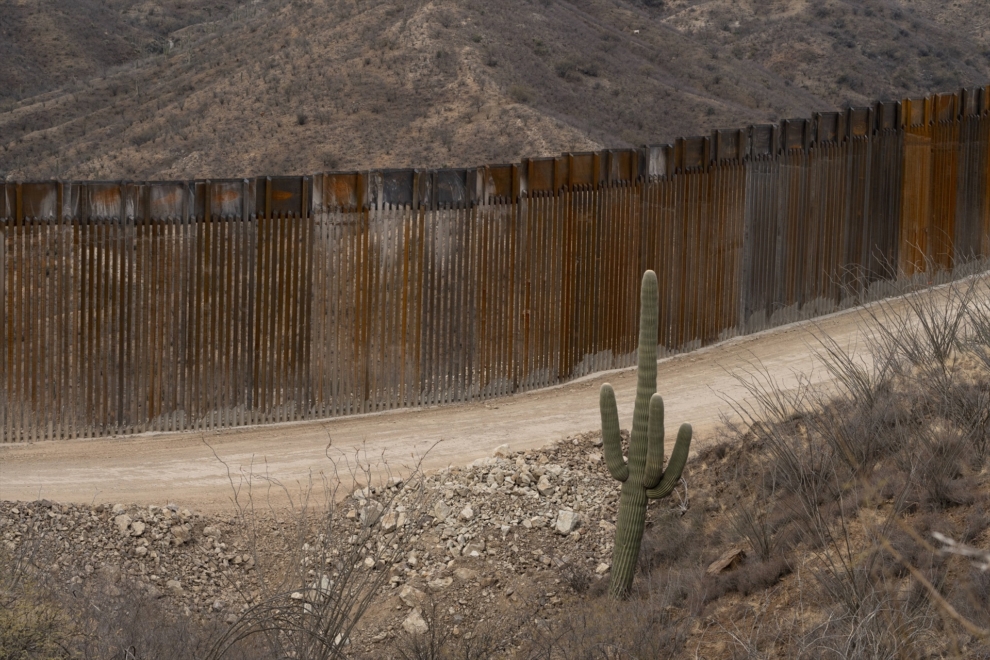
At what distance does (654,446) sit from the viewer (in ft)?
26.9

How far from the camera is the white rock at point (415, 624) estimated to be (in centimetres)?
862

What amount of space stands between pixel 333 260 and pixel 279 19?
40.3 metres

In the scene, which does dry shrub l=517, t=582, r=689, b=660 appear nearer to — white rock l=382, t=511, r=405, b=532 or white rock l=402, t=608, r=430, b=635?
white rock l=402, t=608, r=430, b=635

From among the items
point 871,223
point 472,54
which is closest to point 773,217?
point 871,223

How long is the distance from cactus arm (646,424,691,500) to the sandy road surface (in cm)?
209

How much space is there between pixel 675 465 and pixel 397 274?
5.08 m

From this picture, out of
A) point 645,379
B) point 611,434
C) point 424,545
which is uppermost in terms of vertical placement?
point 645,379

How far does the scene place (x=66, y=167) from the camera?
126 feet

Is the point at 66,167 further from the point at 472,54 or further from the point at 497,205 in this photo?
the point at 497,205

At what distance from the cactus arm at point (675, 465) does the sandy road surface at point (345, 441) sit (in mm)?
2091

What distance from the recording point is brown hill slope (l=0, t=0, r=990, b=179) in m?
36.7

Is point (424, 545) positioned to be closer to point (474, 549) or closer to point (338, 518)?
point (474, 549)

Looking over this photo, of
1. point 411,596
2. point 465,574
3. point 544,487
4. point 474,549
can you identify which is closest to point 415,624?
point 411,596

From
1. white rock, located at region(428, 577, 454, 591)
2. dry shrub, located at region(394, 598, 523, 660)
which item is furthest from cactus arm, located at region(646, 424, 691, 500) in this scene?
white rock, located at region(428, 577, 454, 591)
